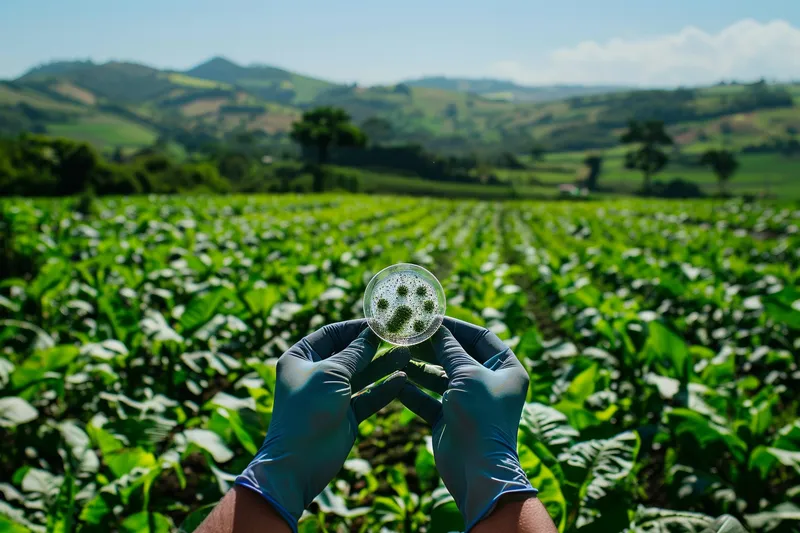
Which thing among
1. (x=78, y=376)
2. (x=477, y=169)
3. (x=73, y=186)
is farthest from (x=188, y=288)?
(x=477, y=169)

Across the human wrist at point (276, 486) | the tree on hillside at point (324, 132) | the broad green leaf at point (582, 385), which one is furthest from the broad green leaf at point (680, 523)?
the tree on hillside at point (324, 132)

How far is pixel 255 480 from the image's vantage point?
161cm

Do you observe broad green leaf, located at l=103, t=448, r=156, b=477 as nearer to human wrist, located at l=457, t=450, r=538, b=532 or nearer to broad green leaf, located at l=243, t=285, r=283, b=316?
human wrist, located at l=457, t=450, r=538, b=532

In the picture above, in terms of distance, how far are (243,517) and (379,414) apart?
13.0 feet

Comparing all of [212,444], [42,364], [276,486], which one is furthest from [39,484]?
[276,486]

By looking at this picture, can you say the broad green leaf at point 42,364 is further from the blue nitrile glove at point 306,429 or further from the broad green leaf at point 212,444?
the blue nitrile glove at point 306,429

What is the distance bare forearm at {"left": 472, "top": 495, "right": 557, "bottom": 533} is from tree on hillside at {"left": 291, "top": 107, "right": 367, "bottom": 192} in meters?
73.1

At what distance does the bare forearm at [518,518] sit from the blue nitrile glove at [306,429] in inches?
19.1

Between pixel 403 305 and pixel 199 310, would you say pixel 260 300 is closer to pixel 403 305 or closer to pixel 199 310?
pixel 199 310

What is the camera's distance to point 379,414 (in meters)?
5.39

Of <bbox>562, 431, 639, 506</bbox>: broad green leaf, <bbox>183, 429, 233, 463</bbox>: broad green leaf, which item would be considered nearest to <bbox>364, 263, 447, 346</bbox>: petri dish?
<bbox>562, 431, 639, 506</bbox>: broad green leaf

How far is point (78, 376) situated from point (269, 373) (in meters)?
1.50

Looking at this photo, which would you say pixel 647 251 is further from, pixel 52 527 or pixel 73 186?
pixel 73 186

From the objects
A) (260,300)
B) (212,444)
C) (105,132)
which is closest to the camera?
(212,444)
